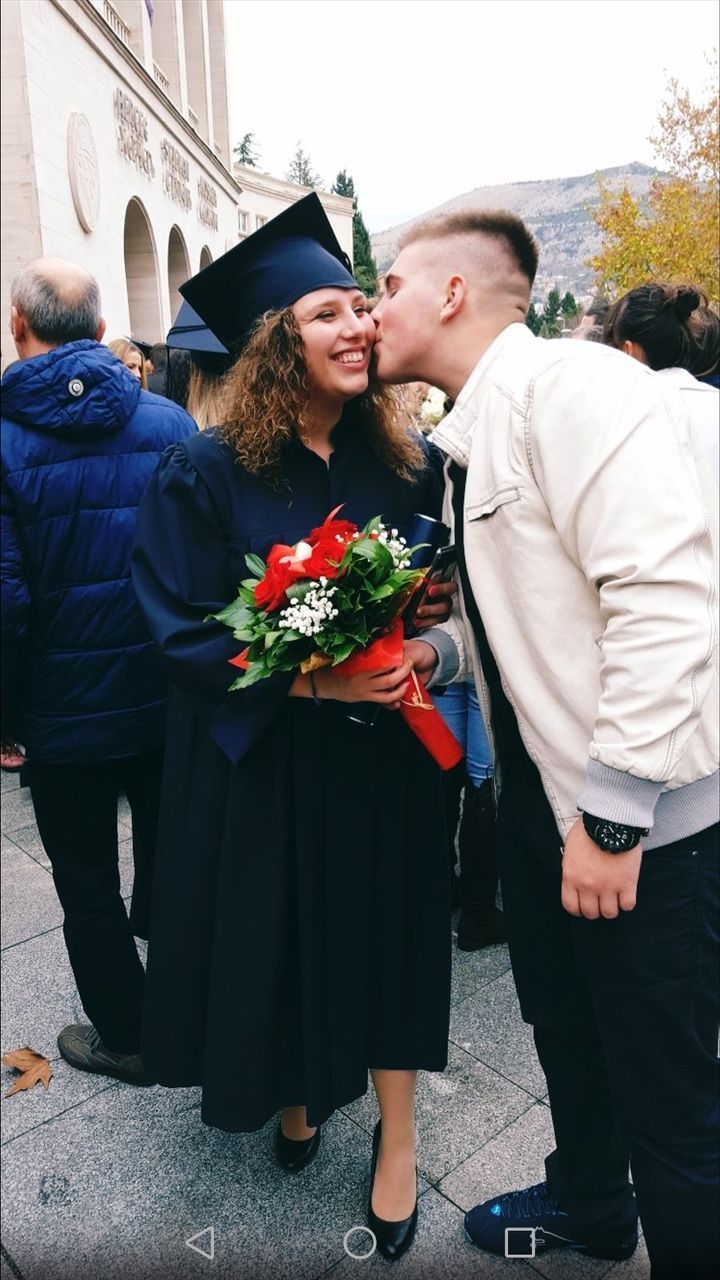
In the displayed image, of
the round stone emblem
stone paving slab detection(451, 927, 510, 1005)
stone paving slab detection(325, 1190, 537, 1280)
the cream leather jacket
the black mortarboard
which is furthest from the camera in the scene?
the round stone emblem

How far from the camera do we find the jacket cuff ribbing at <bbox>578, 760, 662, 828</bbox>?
4.70 ft

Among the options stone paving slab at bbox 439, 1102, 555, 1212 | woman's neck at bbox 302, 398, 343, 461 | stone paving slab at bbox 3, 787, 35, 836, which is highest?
woman's neck at bbox 302, 398, 343, 461

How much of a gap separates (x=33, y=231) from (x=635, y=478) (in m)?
12.2

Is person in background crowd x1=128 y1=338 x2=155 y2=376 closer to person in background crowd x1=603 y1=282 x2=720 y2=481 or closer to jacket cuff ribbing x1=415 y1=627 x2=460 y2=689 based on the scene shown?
person in background crowd x1=603 y1=282 x2=720 y2=481

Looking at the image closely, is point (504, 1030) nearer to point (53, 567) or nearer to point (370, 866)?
point (370, 866)

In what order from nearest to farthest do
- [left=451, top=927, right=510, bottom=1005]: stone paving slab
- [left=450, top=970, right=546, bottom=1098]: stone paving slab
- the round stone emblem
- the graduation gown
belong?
the graduation gown < [left=450, top=970, right=546, bottom=1098]: stone paving slab < [left=451, top=927, right=510, bottom=1005]: stone paving slab < the round stone emblem

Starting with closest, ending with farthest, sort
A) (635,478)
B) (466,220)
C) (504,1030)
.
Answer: (635,478) → (466,220) → (504,1030)

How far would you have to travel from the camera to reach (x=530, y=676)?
1.62 metres

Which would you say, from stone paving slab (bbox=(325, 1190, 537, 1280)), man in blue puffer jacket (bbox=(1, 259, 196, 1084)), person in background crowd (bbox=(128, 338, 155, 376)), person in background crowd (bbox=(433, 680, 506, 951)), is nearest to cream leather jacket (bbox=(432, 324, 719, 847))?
man in blue puffer jacket (bbox=(1, 259, 196, 1084))

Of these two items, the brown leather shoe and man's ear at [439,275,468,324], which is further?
the brown leather shoe

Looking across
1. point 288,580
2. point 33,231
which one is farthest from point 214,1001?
point 33,231

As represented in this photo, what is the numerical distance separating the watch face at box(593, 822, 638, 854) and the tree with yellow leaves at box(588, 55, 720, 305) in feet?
79.2

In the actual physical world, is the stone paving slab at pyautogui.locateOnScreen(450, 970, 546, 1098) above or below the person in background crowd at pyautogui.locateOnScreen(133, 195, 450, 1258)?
below

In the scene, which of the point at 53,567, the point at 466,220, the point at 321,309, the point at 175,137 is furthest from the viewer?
the point at 175,137
